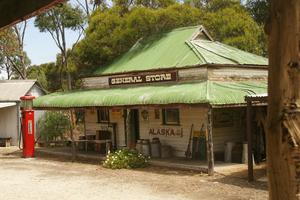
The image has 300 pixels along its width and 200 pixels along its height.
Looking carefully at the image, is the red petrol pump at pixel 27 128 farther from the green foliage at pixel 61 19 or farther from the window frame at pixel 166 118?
the green foliage at pixel 61 19

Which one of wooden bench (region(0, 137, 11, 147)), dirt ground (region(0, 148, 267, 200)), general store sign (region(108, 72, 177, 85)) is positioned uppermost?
general store sign (region(108, 72, 177, 85))

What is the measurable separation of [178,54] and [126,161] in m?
5.11

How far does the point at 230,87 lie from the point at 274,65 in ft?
49.6

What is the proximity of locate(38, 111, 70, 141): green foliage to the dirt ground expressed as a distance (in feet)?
29.4

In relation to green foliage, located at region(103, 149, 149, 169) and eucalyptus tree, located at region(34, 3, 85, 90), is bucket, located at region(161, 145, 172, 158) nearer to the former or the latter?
green foliage, located at region(103, 149, 149, 169)

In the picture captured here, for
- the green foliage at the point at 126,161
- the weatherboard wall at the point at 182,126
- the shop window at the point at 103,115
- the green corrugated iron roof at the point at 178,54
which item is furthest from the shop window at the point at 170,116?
the shop window at the point at 103,115

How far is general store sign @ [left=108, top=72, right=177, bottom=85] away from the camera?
745 inches

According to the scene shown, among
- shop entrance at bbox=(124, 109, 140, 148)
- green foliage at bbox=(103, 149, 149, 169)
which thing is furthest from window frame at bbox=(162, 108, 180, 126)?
green foliage at bbox=(103, 149, 149, 169)

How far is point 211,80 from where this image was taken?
17.2 m

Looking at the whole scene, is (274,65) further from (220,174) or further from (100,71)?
(100,71)

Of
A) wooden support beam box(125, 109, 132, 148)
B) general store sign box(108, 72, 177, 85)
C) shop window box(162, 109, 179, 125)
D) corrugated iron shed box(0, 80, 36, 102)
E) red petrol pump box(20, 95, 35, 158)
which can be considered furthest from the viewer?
corrugated iron shed box(0, 80, 36, 102)

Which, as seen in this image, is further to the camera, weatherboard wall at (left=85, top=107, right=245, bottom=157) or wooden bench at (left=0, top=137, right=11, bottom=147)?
wooden bench at (left=0, top=137, right=11, bottom=147)

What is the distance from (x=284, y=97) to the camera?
136cm

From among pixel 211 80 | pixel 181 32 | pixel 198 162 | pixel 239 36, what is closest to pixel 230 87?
pixel 211 80
